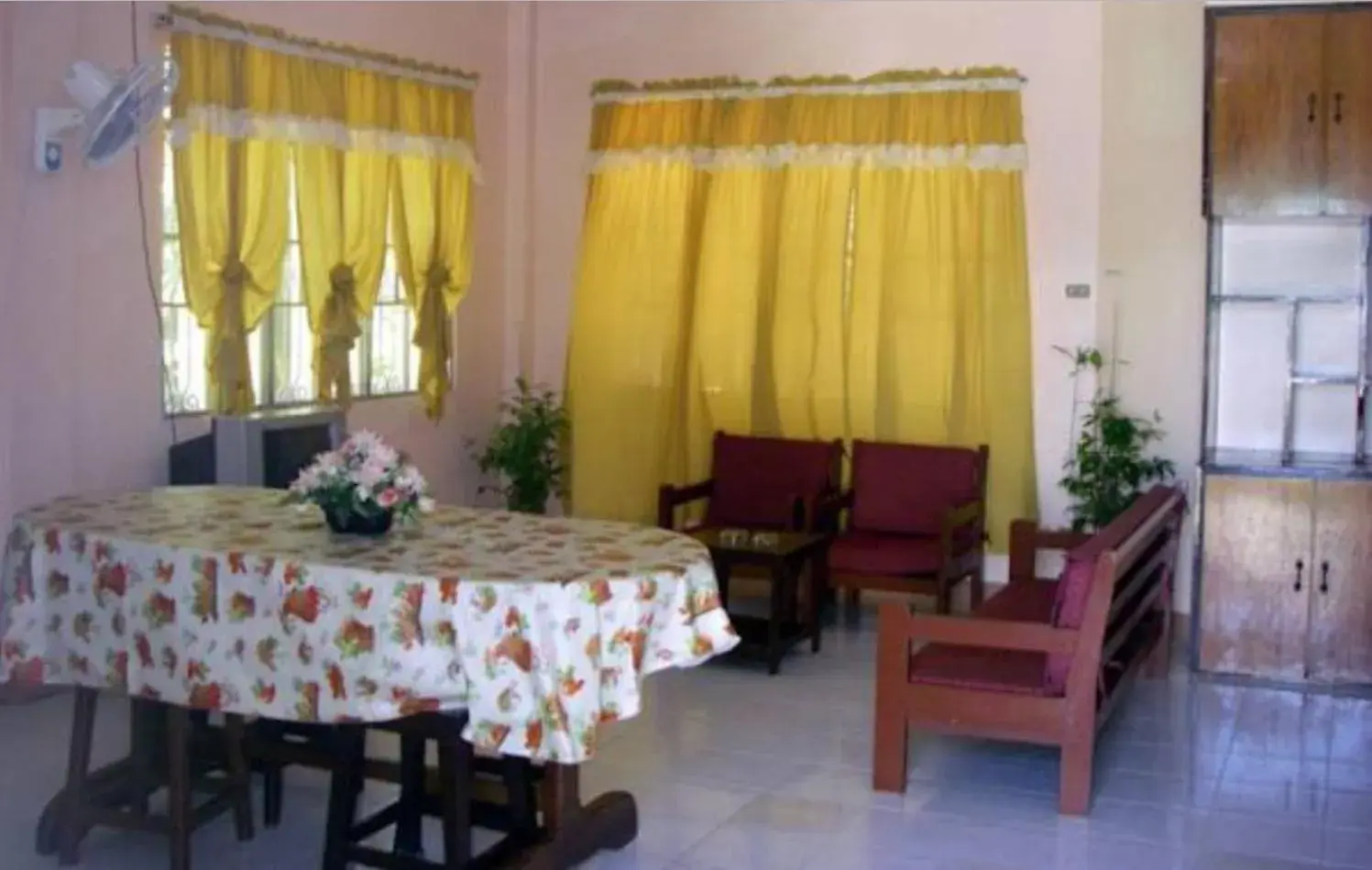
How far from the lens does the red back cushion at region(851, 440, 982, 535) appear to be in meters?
7.09

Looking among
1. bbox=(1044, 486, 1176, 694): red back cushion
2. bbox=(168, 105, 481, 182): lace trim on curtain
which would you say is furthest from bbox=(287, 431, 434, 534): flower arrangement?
bbox=(168, 105, 481, 182): lace trim on curtain

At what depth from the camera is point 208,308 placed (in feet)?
20.1

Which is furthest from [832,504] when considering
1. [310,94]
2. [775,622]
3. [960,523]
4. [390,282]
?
[310,94]

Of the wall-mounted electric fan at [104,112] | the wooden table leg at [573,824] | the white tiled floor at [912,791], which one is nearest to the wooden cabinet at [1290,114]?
the white tiled floor at [912,791]

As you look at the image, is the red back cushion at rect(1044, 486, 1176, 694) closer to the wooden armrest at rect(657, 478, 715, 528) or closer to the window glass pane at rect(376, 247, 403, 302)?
the wooden armrest at rect(657, 478, 715, 528)

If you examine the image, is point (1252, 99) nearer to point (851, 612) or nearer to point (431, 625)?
point (851, 612)

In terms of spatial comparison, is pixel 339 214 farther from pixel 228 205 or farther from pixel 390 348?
pixel 390 348

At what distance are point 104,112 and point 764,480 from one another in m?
3.32

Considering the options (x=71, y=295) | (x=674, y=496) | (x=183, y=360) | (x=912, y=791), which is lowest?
(x=912, y=791)

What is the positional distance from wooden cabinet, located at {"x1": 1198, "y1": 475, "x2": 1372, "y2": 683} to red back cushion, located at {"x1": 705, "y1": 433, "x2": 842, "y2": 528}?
1773mm

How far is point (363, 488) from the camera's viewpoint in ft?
12.9

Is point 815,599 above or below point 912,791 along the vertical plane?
above

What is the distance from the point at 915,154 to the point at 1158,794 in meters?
3.53

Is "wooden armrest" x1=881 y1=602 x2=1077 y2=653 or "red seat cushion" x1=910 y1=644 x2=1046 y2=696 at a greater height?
"wooden armrest" x1=881 y1=602 x2=1077 y2=653
